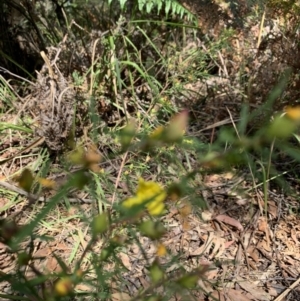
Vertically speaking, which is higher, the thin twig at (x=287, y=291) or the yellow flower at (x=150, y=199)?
the yellow flower at (x=150, y=199)

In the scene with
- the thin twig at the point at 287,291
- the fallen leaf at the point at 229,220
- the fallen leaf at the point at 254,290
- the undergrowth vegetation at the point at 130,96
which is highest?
the undergrowth vegetation at the point at 130,96

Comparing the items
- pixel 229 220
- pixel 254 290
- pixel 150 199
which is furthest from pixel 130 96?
pixel 150 199

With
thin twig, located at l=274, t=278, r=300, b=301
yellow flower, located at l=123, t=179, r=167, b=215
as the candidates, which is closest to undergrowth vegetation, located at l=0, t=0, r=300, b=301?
thin twig, located at l=274, t=278, r=300, b=301

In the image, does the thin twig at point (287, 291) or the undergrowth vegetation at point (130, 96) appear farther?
the undergrowth vegetation at point (130, 96)

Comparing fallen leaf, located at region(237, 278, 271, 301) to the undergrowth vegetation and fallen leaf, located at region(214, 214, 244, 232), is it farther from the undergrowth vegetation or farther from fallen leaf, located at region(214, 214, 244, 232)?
fallen leaf, located at region(214, 214, 244, 232)

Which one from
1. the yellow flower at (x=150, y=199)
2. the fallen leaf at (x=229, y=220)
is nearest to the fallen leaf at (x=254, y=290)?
the fallen leaf at (x=229, y=220)

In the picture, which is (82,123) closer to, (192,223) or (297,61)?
(192,223)

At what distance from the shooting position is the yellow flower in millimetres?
590

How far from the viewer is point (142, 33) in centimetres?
243

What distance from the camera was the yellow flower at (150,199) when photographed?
59 cm

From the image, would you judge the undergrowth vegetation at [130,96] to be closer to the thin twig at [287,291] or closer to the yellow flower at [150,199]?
the thin twig at [287,291]

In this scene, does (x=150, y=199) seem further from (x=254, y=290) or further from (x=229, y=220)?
(x=229, y=220)

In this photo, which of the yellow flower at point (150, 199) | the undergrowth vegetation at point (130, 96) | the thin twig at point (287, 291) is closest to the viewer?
the yellow flower at point (150, 199)

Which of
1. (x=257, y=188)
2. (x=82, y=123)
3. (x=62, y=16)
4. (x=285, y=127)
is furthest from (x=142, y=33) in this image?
(x=285, y=127)
